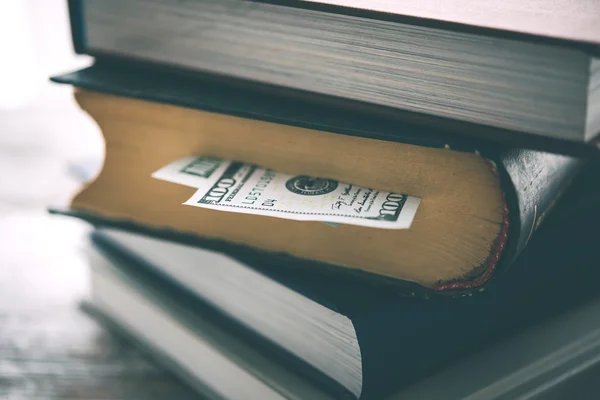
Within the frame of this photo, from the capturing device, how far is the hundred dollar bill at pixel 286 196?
1.46 feet

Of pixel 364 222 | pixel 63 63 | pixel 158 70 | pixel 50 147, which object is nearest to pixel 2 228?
Answer: pixel 50 147

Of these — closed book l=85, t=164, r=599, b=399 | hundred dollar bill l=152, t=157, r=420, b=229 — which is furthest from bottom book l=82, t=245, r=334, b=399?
hundred dollar bill l=152, t=157, r=420, b=229

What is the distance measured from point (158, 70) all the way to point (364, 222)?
0.24m

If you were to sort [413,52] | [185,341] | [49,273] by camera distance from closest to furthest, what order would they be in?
[413,52]
[185,341]
[49,273]

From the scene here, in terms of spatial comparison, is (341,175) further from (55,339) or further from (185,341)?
(55,339)

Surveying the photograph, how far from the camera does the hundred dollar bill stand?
44cm

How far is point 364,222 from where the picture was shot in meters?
0.44

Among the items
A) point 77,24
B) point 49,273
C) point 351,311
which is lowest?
point 49,273

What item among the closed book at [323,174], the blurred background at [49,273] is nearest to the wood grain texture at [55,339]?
the blurred background at [49,273]

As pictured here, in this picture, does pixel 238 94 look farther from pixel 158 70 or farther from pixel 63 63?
pixel 63 63

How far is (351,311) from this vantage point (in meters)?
0.46

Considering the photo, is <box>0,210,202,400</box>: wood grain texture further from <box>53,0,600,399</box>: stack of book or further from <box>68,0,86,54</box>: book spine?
<box>68,0,86,54</box>: book spine

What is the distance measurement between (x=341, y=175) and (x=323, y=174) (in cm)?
2

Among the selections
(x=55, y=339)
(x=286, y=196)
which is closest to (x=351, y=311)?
(x=286, y=196)
